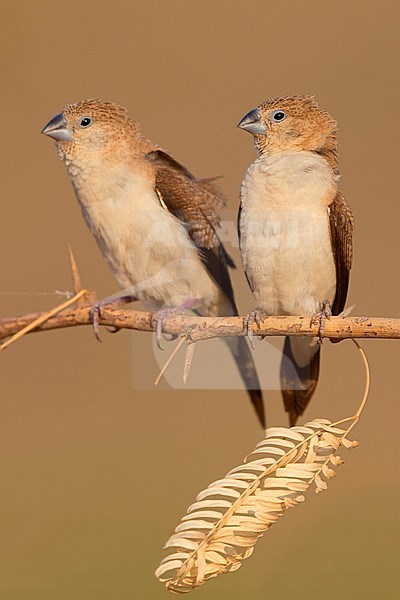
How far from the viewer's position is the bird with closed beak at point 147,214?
288 cm

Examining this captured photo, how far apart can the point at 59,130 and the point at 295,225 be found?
700mm

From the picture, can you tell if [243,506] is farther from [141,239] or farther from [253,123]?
[141,239]

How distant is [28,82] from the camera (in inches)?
222

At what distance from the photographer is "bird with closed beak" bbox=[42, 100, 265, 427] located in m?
2.88

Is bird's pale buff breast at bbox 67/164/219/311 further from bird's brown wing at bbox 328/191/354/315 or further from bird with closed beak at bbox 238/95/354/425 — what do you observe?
bird's brown wing at bbox 328/191/354/315

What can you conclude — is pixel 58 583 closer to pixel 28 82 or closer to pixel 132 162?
pixel 132 162

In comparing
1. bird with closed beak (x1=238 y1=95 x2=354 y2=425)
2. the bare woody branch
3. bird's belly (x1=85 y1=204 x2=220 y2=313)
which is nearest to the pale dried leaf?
the bare woody branch

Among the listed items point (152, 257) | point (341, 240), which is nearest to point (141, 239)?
point (152, 257)

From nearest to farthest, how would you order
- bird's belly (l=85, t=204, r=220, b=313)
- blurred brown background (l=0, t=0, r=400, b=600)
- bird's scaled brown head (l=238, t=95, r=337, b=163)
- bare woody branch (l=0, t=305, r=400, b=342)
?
bare woody branch (l=0, t=305, r=400, b=342) < bird's scaled brown head (l=238, t=95, r=337, b=163) < bird's belly (l=85, t=204, r=220, b=313) < blurred brown background (l=0, t=0, r=400, b=600)

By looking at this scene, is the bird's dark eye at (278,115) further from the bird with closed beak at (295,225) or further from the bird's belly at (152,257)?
the bird's belly at (152,257)

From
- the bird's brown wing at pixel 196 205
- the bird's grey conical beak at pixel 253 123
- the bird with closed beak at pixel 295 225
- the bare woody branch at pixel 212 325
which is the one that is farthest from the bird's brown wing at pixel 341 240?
the bare woody branch at pixel 212 325

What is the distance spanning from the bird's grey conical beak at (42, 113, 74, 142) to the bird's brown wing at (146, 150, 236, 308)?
0.36m

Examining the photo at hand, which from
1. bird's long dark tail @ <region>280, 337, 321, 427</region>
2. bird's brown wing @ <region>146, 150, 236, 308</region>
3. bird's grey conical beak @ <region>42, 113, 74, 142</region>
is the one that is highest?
bird's grey conical beak @ <region>42, 113, 74, 142</region>

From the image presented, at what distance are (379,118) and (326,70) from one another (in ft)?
1.18
